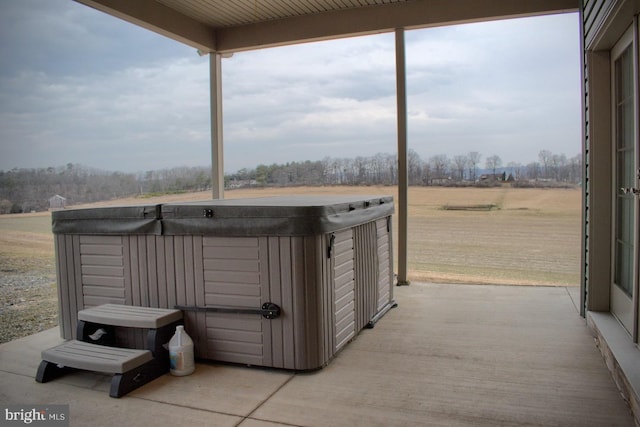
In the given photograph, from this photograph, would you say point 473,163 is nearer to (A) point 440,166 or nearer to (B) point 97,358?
(A) point 440,166

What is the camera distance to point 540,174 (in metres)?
5.40

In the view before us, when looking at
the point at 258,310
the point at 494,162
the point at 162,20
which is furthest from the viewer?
the point at 494,162

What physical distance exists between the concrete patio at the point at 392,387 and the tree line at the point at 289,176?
1250 mm

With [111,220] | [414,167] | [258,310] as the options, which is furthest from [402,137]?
[111,220]

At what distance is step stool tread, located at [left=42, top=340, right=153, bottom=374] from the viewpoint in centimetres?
261

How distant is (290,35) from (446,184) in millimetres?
Answer: 2423

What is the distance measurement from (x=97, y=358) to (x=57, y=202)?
2.36 metres

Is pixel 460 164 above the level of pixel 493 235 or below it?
above

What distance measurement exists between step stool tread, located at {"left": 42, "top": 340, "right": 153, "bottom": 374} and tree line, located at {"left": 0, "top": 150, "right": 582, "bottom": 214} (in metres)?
1.67

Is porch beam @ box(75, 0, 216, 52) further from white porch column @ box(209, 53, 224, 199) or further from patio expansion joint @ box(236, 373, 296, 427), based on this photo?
patio expansion joint @ box(236, 373, 296, 427)

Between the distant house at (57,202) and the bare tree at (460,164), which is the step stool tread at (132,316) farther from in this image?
the bare tree at (460,164)

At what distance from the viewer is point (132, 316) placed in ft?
9.65
